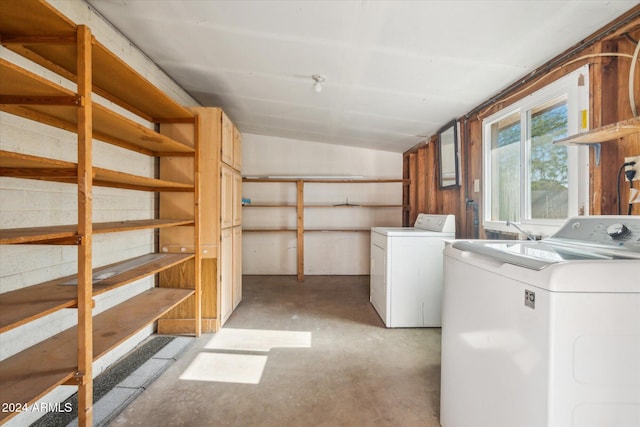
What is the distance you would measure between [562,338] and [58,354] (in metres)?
2.01

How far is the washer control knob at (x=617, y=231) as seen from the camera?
1100 mm

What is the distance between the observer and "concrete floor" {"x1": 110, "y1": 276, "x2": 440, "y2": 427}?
1.55 meters

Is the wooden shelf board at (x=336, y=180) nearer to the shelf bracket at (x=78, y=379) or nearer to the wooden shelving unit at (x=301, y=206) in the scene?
the wooden shelving unit at (x=301, y=206)

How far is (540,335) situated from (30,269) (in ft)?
7.18

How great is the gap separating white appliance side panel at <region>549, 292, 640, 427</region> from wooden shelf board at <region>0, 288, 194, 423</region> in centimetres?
173

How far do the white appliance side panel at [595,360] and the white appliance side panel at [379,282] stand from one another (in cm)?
196

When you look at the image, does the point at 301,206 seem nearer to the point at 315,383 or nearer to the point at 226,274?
the point at 226,274

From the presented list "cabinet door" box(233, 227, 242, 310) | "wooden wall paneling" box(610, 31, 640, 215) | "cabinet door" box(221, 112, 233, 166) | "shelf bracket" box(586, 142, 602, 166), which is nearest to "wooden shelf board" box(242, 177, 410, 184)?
"cabinet door" box(233, 227, 242, 310)

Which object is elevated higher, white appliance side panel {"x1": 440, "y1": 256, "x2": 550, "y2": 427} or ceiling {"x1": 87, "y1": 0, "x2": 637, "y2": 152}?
ceiling {"x1": 87, "y1": 0, "x2": 637, "y2": 152}

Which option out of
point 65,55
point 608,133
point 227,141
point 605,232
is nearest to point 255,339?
point 227,141

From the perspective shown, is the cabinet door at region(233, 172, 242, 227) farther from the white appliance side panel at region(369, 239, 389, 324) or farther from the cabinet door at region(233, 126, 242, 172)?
the white appliance side panel at region(369, 239, 389, 324)

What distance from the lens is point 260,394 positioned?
5.67 ft

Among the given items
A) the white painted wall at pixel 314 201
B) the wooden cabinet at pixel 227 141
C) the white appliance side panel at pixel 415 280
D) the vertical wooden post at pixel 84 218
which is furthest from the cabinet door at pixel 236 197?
the vertical wooden post at pixel 84 218

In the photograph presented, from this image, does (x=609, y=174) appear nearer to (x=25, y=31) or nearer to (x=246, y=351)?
(x=246, y=351)
